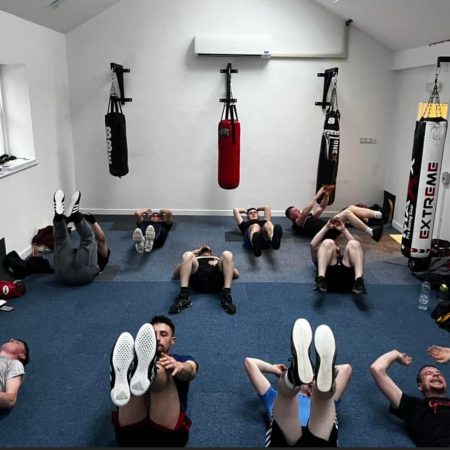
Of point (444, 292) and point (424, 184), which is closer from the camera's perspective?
point (444, 292)

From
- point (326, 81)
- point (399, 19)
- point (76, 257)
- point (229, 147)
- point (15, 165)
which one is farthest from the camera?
point (326, 81)

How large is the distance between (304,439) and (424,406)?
75cm

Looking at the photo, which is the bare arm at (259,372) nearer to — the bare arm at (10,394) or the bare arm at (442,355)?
the bare arm at (442,355)

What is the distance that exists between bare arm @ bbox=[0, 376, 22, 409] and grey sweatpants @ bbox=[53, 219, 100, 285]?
1680 mm

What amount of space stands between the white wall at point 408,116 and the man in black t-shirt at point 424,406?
2.94 meters

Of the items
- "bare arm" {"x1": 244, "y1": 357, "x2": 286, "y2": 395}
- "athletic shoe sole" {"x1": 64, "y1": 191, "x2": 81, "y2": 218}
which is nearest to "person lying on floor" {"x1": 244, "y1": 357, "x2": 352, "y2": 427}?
"bare arm" {"x1": 244, "y1": 357, "x2": 286, "y2": 395}

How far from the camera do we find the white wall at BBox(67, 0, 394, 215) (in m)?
6.45

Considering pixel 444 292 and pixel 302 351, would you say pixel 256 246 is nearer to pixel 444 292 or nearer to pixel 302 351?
pixel 444 292

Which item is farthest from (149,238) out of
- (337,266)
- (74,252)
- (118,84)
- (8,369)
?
(8,369)

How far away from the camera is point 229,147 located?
6.13 metres

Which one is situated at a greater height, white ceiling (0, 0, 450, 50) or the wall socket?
white ceiling (0, 0, 450, 50)

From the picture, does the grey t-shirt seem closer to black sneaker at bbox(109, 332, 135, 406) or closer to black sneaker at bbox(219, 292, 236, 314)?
black sneaker at bbox(109, 332, 135, 406)

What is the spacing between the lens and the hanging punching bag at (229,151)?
6.06 metres

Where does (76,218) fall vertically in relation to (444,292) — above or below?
above
